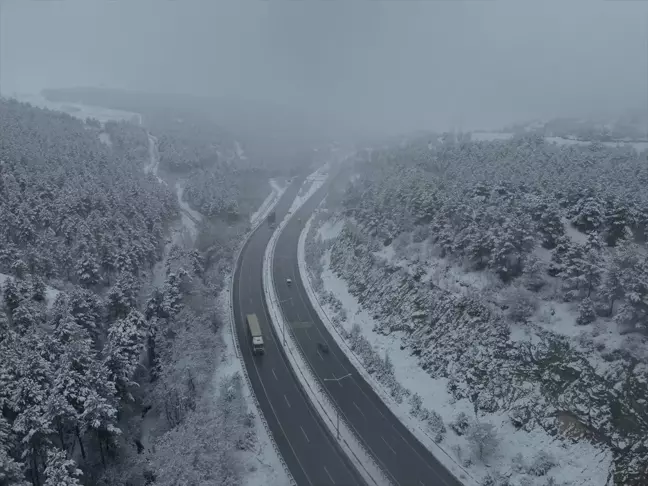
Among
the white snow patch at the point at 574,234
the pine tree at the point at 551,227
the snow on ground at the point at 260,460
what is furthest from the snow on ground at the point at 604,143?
the snow on ground at the point at 260,460

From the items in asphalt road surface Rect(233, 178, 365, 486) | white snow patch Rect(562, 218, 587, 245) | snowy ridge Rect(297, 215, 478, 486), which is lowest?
asphalt road surface Rect(233, 178, 365, 486)

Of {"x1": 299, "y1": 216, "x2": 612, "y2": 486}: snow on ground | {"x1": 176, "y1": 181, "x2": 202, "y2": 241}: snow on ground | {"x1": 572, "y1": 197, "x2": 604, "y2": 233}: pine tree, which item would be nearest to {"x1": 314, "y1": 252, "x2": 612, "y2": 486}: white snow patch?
{"x1": 299, "y1": 216, "x2": 612, "y2": 486}: snow on ground

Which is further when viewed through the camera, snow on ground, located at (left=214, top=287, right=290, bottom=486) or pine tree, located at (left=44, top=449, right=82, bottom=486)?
snow on ground, located at (left=214, top=287, right=290, bottom=486)

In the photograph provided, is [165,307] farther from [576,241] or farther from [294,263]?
[576,241]

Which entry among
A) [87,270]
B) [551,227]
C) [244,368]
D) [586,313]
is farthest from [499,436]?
[87,270]

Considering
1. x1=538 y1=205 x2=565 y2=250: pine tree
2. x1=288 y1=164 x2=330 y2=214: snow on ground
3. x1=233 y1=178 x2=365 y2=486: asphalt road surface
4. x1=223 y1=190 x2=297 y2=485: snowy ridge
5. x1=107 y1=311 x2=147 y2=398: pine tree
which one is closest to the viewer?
x1=233 y1=178 x2=365 y2=486: asphalt road surface

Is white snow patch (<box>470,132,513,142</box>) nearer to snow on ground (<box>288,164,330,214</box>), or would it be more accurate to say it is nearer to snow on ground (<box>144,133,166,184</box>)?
snow on ground (<box>288,164,330,214</box>)

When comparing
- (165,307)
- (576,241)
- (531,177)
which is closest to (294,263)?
(165,307)
